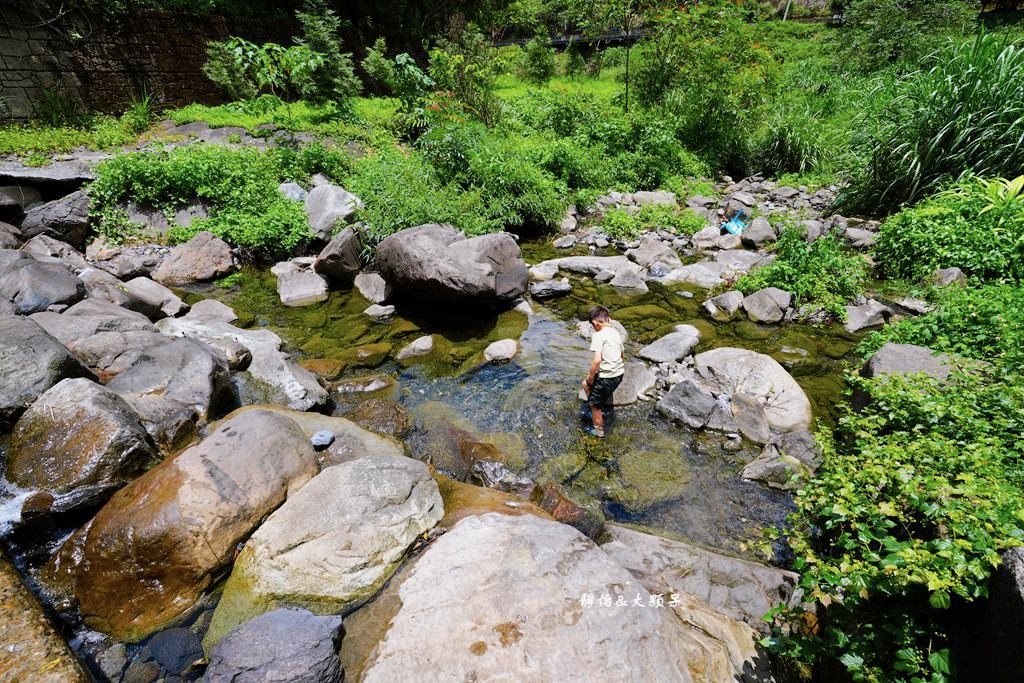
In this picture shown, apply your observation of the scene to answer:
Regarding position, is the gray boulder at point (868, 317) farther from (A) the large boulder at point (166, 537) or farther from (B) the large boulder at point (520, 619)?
(A) the large boulder at point (166, 537)

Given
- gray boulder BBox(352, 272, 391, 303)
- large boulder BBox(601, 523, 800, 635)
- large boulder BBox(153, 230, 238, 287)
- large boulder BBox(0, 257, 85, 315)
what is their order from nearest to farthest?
large boulder BBox(601, 523, 800, 635) < large boulder BBox(0, 257, 85, 315) < gray boulder BBox(352, 272, 391, 303) < large boulder BBox(153, 230, 238, 287)

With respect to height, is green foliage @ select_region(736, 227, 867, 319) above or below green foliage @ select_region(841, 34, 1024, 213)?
below

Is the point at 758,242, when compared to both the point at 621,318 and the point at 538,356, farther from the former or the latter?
the point at 538,356

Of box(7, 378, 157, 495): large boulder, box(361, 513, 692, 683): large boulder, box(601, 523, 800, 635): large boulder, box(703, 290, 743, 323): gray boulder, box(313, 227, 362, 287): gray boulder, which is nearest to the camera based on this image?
box(361, 513, 692, 683): large boulder

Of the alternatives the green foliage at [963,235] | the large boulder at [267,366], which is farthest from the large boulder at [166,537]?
the green foliage at [963,235]

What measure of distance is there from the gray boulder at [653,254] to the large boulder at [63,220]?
442 inches

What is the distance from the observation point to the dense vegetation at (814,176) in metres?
2.46

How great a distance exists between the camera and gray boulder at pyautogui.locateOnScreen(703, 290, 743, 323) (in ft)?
25.0

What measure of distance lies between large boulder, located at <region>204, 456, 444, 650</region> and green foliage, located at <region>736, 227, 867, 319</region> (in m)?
6.86

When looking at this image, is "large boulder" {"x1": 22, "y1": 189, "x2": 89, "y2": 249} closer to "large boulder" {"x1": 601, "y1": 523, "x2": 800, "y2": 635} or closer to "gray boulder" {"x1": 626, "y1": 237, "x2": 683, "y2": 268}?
"gray boulder" {"x1": 626, "y1": 237, "x2": 683, "y2": 268}

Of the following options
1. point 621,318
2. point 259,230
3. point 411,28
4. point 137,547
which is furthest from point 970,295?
Result: point 411,28

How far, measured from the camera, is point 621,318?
7.75 metres

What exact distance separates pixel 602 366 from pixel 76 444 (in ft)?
16.2

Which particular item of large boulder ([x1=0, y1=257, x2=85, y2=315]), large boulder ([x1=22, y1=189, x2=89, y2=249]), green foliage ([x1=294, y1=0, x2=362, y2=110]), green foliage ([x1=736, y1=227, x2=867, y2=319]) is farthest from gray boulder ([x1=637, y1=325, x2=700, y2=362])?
green foliage ([x1=294, y1=0, x2=362, y2=110])
